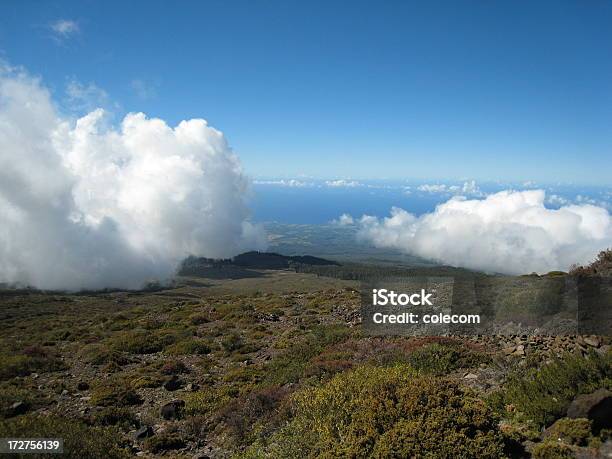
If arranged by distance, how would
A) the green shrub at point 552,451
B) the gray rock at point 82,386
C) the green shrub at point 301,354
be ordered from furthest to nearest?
the gray rock at point 82,386
the green shrub at point 301,354
the green shrub at point 552,451

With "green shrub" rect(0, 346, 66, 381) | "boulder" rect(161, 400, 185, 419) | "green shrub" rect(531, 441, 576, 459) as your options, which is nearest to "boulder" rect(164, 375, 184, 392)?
"boulder" rect(161, 400, 185, 419)

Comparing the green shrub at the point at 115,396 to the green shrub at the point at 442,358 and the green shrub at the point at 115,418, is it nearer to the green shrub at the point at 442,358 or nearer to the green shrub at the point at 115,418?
the green shrub at the point at 115,418

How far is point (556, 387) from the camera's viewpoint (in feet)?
25.6

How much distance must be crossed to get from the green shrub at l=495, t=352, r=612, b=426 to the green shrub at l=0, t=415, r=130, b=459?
872 centimetres

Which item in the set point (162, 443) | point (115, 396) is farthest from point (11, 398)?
point (162, 443)

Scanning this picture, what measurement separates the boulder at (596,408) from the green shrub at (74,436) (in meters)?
9.44

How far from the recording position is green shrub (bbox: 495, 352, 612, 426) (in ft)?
24.3

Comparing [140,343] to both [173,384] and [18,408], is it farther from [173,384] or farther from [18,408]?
[18,408]

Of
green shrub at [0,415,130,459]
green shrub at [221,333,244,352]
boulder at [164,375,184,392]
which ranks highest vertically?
green shrub at [0,415,130,459]

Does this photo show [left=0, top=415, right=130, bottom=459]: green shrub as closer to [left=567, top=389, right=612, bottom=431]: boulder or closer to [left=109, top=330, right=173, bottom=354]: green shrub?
[left=567, top=389, right=612, bottom=431]: boulder

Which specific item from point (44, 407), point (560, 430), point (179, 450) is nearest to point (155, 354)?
point (44, 407)

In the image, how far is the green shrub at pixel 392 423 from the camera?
5.94 m

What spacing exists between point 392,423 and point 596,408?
145 inches

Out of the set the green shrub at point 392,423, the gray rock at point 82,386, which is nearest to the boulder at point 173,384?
the gray rock at point 82,386
